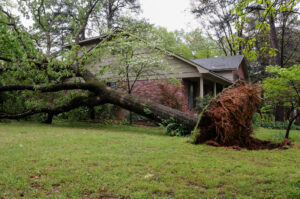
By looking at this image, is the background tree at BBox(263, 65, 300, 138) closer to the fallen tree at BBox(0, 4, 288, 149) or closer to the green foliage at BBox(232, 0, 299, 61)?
the fallen tree at BBox(0, 4, 288, 149)

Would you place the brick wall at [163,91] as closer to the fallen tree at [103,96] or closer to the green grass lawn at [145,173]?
the fallen tree at [103,96]

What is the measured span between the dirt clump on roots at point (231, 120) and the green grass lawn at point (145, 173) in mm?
837

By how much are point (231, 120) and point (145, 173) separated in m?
3.32

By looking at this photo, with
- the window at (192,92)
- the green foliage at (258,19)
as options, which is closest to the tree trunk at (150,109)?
the green foliage at (258,19)

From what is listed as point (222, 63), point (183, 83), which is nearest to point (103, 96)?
point (183, 83)

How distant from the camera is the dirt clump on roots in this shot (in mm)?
5773

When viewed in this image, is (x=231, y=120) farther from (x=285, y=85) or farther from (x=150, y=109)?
(x=150, y=109)

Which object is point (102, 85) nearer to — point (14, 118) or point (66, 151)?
point (14, 118)

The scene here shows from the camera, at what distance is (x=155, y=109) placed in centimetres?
895

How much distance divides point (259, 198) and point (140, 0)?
28.0 m

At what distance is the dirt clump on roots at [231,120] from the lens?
18.9ft

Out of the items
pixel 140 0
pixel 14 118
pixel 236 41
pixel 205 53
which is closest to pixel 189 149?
pixel 236 41

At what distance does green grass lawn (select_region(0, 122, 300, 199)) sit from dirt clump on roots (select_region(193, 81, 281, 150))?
84 cm

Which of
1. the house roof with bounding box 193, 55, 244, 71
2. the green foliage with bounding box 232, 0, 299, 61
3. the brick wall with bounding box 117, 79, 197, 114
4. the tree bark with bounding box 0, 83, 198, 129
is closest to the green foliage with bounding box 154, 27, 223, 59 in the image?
the house roof with bounding box 193, 55, 244, 71
